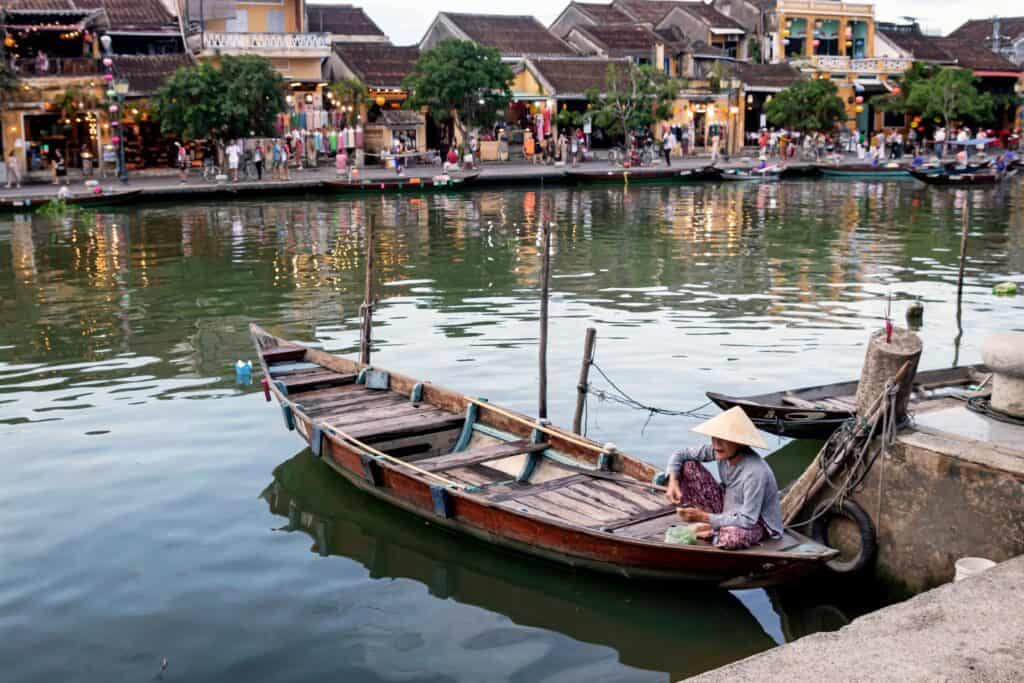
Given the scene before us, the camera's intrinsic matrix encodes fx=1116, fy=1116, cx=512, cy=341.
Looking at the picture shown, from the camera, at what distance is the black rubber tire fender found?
300 inches

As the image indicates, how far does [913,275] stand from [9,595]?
1818 centimetres

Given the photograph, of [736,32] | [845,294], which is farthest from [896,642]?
[736,32]

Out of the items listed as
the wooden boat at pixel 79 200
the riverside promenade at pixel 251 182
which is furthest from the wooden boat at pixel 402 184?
the wooden boat at pixel 79 200

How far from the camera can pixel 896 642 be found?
552cm

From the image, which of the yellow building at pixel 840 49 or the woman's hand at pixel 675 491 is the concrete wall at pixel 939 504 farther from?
the yellow building at pixel 840 49

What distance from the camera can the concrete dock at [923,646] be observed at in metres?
5.15

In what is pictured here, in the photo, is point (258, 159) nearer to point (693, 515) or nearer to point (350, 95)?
point (350, 95)

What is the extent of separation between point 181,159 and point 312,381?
1175 inches

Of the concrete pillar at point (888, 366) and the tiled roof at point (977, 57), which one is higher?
the tiled roof at point (977, 57)

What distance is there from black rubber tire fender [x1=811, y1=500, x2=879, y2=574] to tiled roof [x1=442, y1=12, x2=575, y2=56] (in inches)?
1723

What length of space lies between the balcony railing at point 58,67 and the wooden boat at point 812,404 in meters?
34.1

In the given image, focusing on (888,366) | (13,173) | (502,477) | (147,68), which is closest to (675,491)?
(888,366)

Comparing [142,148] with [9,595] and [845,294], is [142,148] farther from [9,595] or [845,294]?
[9,595]

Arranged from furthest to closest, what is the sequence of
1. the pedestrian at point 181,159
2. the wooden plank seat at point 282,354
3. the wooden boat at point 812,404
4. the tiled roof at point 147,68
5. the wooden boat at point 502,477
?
the tiled roof at point 147,68
the pedestrian at point 181,159
the wooden plank seat at point 282,354
the wooden boat at point 812,404
the wooden boat at point 502,477
